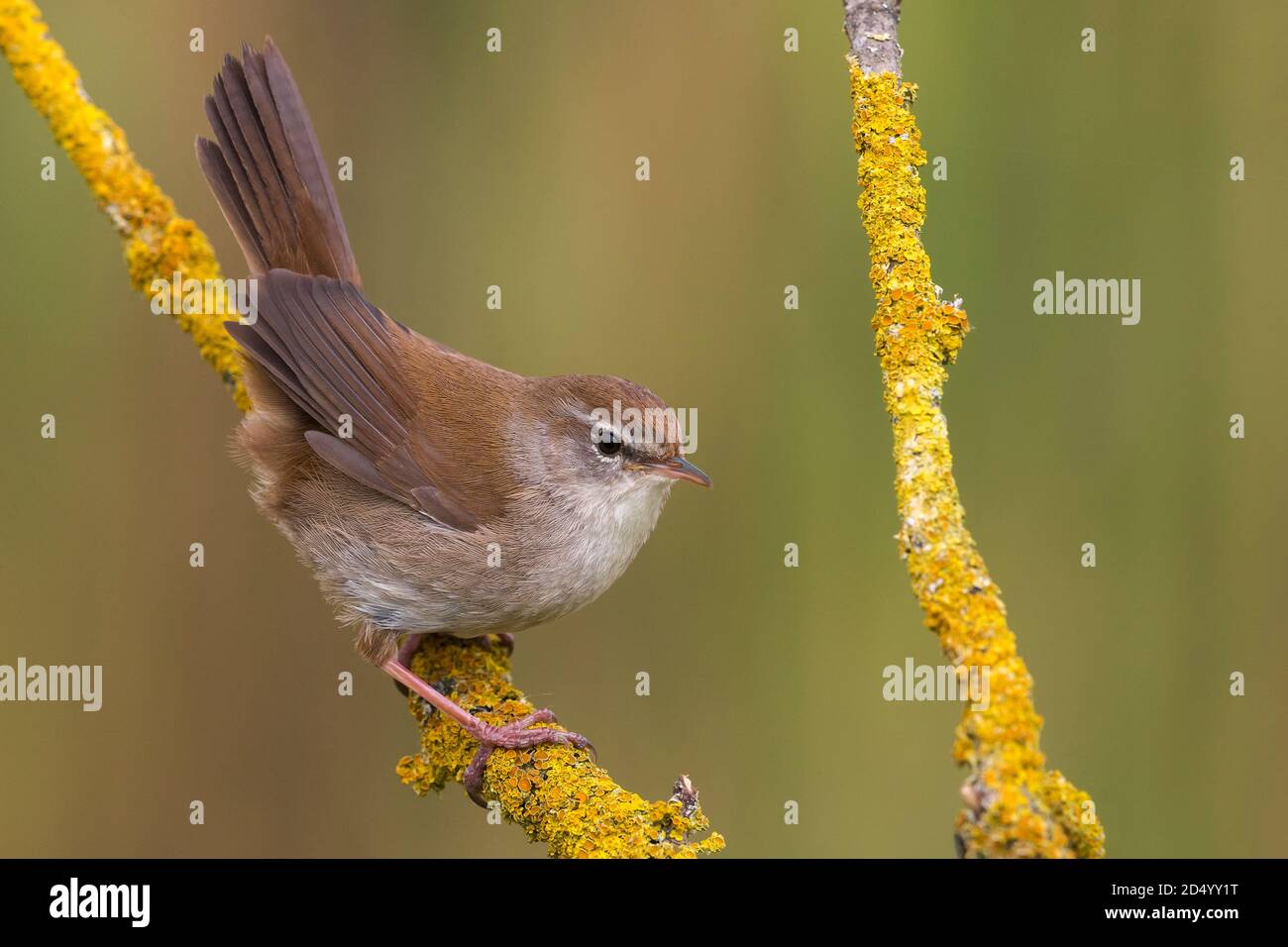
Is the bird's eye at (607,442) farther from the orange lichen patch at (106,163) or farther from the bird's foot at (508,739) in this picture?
the orange lichen patch at (106,163)

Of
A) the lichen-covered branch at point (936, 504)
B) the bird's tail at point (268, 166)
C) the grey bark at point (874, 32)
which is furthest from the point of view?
the bird's tail at point (268, 166)

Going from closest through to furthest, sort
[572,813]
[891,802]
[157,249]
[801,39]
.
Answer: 1. [572,813]
2. [157,249]
3. [891,802]
4. [801,39]

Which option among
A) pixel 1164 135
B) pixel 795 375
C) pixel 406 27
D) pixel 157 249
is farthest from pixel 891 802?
pixel 406 27

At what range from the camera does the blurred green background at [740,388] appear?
435cm

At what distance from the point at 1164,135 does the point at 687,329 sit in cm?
180

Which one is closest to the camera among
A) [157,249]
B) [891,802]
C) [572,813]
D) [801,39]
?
[572,813]

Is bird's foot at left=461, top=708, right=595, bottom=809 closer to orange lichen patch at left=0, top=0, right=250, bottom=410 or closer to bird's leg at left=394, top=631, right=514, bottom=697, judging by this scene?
bird's leg at left=394, top=631, right=514, bottom=697

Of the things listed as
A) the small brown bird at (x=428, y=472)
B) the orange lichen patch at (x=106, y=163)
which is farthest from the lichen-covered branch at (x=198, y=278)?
the small brown bird at (x=428, y=472)

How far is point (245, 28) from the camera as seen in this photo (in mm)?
4824

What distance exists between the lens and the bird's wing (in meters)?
3.81

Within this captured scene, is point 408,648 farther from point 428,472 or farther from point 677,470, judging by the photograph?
point 677,470

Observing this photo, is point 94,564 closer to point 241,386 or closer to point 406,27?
point 241,386

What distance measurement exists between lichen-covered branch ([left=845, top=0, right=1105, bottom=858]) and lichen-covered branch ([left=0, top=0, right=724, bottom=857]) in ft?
3.63

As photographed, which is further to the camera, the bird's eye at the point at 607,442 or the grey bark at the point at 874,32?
the bird's eye at the point at 607,442
